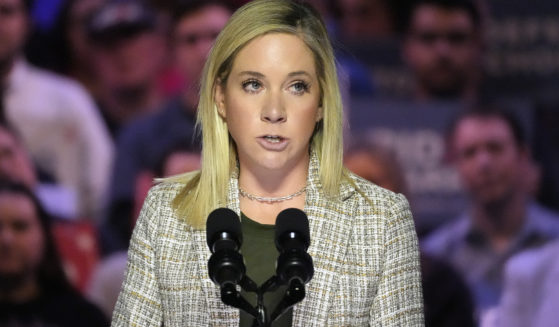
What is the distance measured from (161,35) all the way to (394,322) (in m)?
3.58

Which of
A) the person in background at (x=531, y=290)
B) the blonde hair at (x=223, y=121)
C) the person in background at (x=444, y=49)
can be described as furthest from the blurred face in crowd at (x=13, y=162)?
the blonde hair at (x=223, y=121)

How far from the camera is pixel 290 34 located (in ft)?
6.82

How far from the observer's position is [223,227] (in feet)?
5.78

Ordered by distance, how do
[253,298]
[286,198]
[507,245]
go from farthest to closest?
[507,245], [286,198], [253,298]

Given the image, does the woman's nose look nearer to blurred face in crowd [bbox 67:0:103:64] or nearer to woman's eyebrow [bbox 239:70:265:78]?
woman's eyebrow [bbox 239:70:265:78]

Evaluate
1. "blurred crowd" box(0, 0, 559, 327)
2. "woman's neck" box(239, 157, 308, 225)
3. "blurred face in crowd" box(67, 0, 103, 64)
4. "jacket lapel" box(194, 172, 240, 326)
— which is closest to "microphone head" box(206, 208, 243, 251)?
"jacket lapel" box(194, 172, 240, 326)

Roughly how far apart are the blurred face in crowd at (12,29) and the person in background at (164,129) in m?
0.76

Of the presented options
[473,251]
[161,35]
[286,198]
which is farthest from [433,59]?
[286,198]

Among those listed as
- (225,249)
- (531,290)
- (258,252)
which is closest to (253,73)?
(258,252)

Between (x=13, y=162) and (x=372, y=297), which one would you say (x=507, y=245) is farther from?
(x=372, y=297)

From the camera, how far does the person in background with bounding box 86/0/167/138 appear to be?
533cm

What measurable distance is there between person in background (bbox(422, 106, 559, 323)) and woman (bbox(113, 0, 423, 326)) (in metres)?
3.10

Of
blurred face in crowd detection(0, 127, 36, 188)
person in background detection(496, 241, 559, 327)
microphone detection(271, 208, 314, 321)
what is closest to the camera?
microphone detection(271, 208, 314, 321)

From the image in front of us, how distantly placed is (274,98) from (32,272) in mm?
3560
